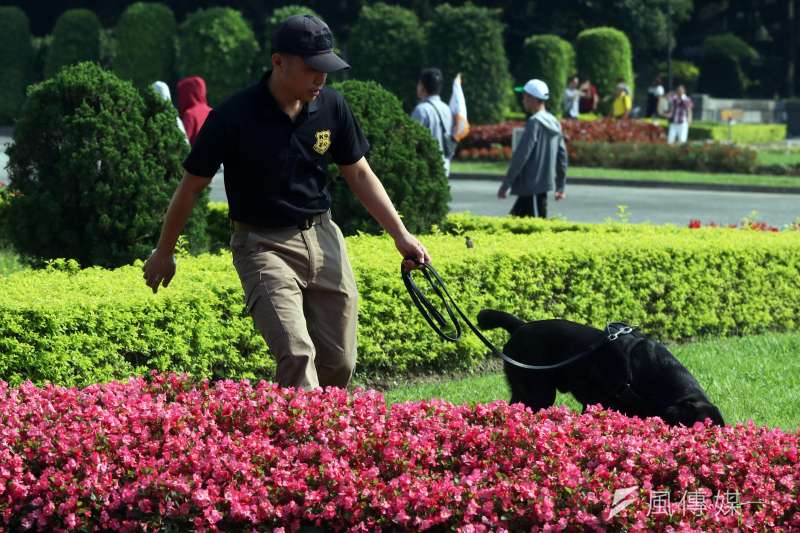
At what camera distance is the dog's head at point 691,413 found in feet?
18.1

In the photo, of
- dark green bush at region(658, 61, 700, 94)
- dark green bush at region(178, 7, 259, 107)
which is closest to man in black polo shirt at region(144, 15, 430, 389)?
dark green bush at region(178, 7, 259, 107)

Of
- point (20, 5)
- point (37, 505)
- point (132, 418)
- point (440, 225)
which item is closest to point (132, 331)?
point (132, 418)

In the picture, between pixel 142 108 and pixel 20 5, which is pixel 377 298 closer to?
pixel 142 108

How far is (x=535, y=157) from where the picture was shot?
1177cm

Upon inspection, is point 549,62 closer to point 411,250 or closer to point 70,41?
point 70,41

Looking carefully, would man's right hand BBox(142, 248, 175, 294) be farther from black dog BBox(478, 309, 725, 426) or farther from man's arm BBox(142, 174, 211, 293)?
black dog BBox(478, 309, 725, 426)

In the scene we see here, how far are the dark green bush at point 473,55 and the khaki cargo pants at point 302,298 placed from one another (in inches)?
1142

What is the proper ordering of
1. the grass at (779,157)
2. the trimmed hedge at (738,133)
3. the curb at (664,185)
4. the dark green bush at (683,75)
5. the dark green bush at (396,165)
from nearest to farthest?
1. the dark green bush at (396,165)
2. the curb at (664,185)
3. the grass at (779,157)
4. the trimmed hedge at (738,133)
5. the dark green bush at (683,75)

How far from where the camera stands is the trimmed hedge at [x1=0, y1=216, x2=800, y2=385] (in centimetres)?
650

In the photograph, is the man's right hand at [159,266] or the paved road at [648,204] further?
the paved road at [648,204]

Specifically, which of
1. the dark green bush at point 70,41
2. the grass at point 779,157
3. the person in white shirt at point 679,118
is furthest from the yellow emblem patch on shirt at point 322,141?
the dark green bush at point 70,41

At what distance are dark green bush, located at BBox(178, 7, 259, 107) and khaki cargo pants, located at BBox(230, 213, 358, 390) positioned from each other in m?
32.2

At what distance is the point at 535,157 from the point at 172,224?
684 centimetres

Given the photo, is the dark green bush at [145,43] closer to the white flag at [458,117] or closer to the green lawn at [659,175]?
the green lawn at [659,175]
